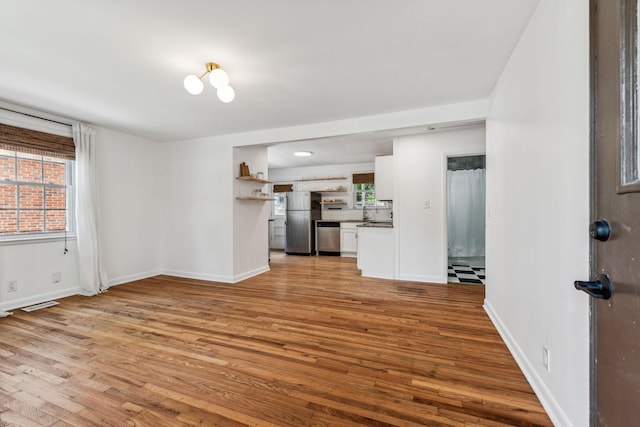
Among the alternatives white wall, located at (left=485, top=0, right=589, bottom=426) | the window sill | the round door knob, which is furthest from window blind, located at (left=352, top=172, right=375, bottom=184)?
the round door knob

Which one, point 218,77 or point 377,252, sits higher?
point 218,77

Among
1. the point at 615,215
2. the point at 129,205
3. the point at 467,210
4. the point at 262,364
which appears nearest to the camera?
the point at 615,215

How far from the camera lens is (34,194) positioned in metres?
3.46

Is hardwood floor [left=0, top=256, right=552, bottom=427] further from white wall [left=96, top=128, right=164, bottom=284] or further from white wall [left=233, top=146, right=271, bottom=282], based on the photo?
white wall [left=233, top=146, right=271, bottom=282]

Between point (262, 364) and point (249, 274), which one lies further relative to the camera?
point (249, 274)

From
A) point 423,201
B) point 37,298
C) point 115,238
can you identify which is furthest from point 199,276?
point 423,201

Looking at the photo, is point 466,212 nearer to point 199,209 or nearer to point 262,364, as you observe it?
point 199,209

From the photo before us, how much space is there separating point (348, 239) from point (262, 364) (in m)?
4.99

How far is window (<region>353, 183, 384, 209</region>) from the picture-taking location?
7227mm

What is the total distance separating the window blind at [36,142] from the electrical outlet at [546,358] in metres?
5.26

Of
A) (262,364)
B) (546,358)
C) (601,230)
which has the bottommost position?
(262,364)

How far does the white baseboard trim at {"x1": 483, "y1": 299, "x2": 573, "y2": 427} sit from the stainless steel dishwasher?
4642mm

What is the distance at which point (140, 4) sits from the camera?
5.35 feet

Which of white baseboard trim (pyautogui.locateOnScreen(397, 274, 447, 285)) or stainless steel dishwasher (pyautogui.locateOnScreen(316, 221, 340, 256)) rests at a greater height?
stainless steel dishwasher (pyautogui.locateOnScreen(316, 221, 340, 256))
